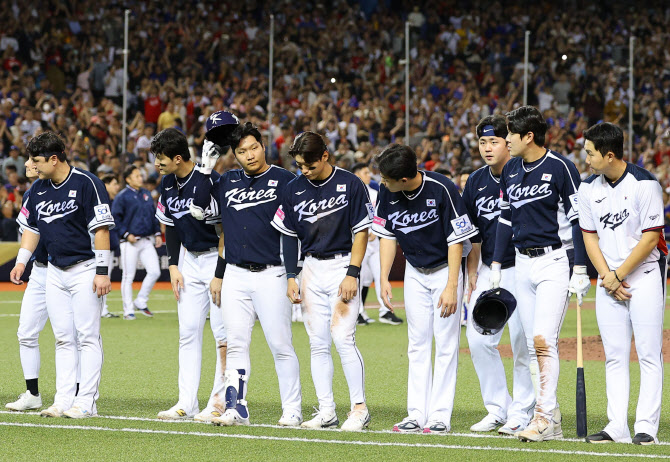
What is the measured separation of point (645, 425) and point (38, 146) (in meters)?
4.95

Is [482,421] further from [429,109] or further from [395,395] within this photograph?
[429,109]

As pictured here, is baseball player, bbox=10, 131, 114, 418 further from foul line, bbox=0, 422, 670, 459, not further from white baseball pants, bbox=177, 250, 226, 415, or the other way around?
white baseball pants, bbox=177, 250, 226, 415

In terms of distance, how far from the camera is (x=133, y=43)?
2622cm

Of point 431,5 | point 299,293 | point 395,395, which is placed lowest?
point 395,395

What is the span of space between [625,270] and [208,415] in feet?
10.7

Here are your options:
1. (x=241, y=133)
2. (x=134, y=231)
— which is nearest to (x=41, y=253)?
(x=241, y=133)

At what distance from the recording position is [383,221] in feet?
25.0

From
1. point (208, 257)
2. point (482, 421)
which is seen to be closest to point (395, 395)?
point (482, 421)

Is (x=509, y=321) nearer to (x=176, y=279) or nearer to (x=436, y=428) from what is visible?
(x=436, y=428)

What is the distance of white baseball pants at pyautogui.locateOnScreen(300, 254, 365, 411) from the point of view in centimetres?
739

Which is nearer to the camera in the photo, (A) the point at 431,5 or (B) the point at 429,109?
(B) the point at 429,109

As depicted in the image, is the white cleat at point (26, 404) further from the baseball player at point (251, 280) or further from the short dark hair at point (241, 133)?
the short dark hair at point (241, 133)

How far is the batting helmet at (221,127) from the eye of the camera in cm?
770

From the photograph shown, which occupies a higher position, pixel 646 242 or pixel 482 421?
pixel 646 242
